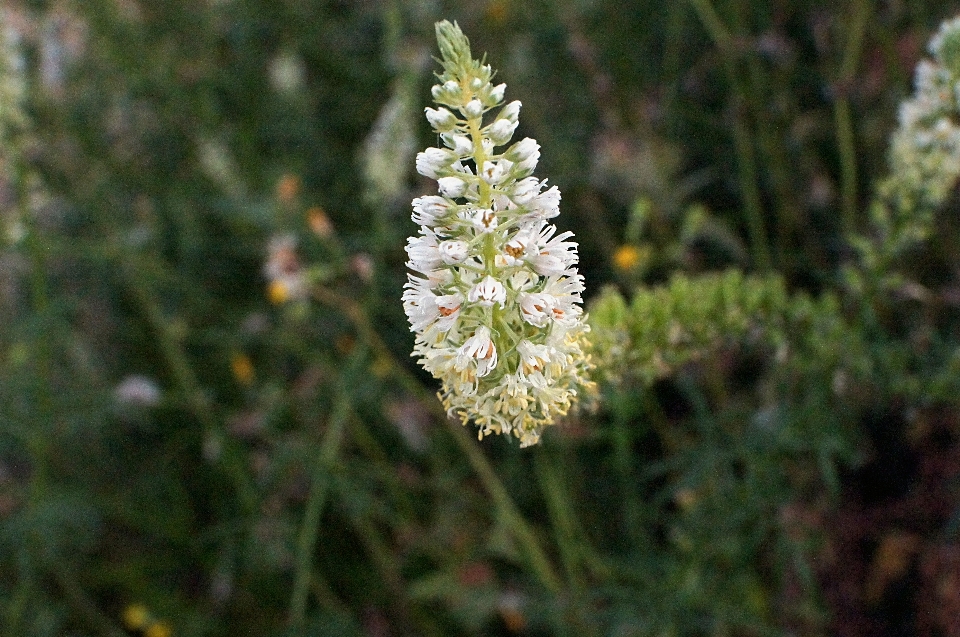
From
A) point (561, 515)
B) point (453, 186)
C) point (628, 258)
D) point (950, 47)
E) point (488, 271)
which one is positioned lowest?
point (561, 515)

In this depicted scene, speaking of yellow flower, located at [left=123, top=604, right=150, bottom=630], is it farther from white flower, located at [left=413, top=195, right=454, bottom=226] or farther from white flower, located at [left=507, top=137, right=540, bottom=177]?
white flower, located at [left=507, top=137, right=540, bottom=177]

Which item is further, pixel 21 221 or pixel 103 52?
pixel 103 52

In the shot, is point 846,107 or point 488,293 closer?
point 488,293

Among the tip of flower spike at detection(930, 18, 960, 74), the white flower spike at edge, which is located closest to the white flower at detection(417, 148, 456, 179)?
the white flower spike at edge

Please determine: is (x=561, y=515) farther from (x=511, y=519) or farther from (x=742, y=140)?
(x=742, y=140)

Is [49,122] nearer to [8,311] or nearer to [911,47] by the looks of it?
[8,311]

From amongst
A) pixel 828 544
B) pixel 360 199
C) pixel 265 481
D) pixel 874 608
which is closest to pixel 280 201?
pixel 360 199

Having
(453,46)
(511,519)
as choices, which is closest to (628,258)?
(511,519)

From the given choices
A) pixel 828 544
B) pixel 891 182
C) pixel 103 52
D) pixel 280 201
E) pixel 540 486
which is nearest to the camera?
pixel 891 182
